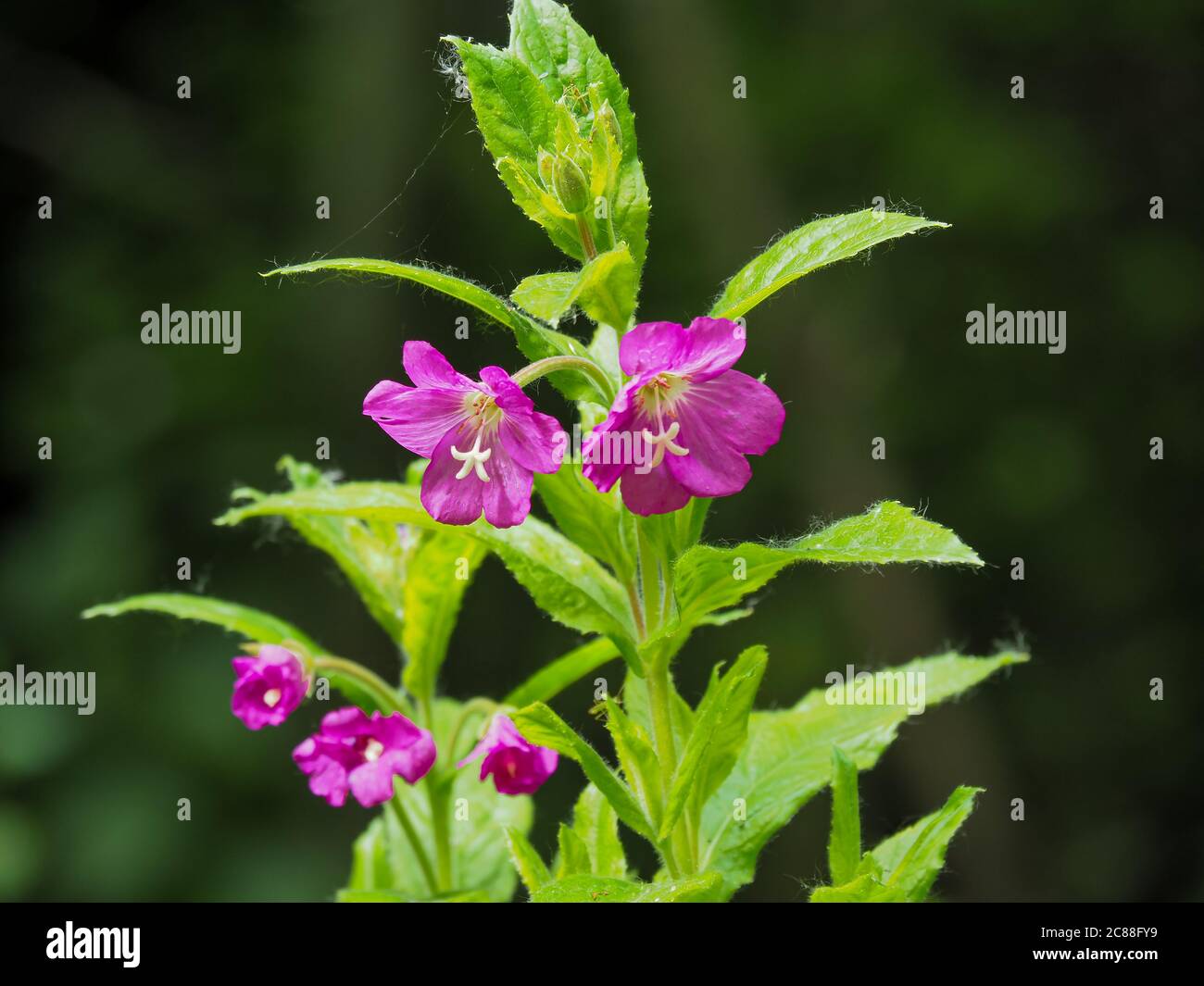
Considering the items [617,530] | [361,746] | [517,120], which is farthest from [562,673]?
[517,120]

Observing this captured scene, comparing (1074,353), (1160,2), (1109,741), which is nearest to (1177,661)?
(1109,741)

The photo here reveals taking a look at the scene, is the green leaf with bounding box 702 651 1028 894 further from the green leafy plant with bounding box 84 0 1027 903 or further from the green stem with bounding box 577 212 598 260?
the green stem with bounding box 577 212 598 260

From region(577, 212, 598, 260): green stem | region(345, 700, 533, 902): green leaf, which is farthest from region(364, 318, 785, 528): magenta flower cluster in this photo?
region(345, 700, 533, 902): green leaf

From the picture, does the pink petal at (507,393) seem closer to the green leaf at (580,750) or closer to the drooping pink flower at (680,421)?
the drooping pink flower at (680,421)

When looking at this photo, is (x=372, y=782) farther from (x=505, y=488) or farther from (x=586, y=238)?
(x=586, y=238)

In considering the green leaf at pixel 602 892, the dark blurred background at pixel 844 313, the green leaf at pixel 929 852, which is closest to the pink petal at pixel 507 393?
the green leaf at pixel 602 892
